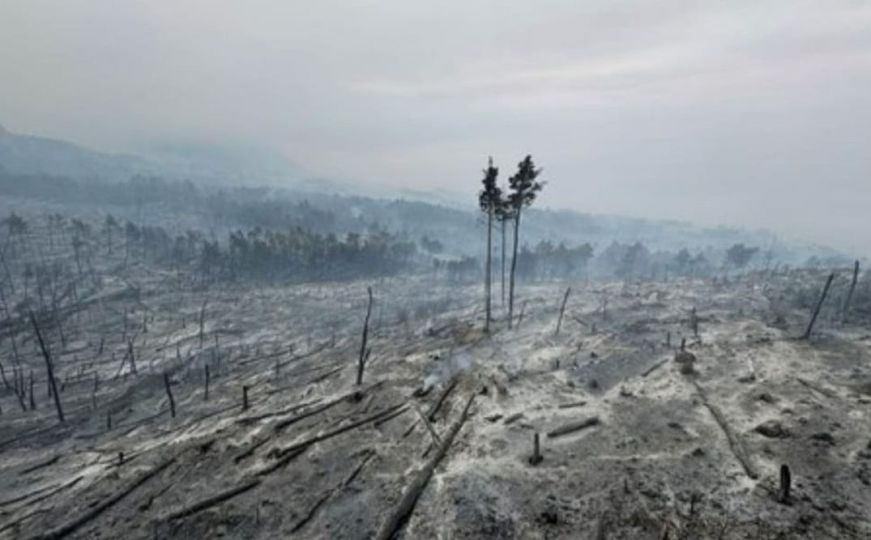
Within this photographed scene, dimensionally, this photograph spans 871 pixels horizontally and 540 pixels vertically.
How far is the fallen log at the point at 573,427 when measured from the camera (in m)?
25.5

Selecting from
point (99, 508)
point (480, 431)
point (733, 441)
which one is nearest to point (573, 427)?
point (480, 431)

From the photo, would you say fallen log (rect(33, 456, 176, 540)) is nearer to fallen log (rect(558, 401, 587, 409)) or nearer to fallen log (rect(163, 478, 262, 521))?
fallen log (rect(163, 478, 262, 521))

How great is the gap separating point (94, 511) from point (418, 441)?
49.2ft

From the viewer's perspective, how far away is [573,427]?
2609 cm

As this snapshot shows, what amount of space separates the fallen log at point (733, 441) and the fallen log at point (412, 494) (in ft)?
40.3

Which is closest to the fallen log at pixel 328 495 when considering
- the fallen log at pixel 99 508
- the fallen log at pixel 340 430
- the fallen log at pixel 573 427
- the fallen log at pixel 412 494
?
the fallen log at pixel 412 494

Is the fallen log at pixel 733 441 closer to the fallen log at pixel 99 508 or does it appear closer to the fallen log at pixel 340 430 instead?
the fallen log at pixel 340 430

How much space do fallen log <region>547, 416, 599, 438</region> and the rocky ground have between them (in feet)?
0.28

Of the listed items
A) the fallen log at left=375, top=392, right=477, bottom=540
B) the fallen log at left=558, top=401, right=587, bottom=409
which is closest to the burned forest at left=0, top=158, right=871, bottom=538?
the fallen log at left=375, top=392, right=477, bottom=540

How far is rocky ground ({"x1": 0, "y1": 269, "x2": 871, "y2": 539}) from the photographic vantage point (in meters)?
19.2

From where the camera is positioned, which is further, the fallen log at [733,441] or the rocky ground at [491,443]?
the fallen log at [733,441]

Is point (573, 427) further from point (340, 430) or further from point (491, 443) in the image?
point (340, 430)

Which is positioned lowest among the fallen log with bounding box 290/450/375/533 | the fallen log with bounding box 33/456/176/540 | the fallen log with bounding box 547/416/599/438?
the fallen log with bounding box 33/456/176/540

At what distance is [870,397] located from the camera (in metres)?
28.6
